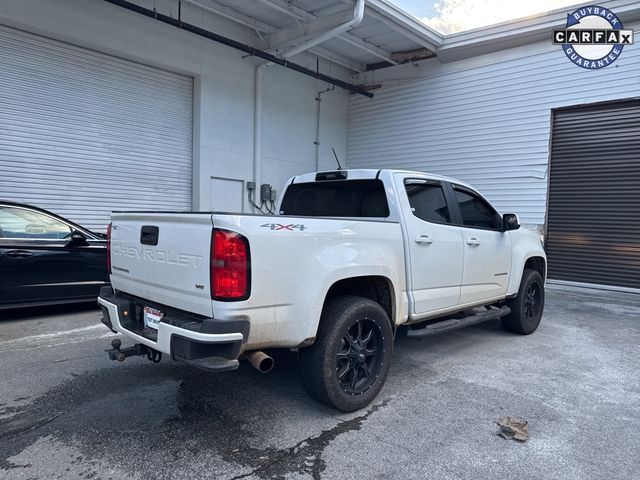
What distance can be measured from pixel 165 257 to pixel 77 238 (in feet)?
13.1

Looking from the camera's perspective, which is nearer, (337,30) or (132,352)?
(132,352)

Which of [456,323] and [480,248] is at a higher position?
[480,248]

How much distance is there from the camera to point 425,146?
1336cm

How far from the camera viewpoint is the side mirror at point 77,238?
6336 millimetres

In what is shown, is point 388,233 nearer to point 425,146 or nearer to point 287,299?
point 287,299

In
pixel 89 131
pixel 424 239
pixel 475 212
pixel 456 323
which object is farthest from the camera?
pixel 89 131

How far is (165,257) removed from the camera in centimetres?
314

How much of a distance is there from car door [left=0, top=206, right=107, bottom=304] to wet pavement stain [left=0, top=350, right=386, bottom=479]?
2.54 m

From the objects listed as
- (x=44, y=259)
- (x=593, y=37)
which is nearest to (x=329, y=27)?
(x=593, y=37)

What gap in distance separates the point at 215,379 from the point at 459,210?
121 inches

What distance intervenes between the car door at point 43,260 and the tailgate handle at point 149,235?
3.58 meters

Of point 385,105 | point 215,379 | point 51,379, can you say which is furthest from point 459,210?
point 385,105

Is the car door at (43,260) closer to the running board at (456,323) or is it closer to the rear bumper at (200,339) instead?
the rear bumper at (200,339)

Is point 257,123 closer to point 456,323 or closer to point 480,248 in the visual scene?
point 480,248
